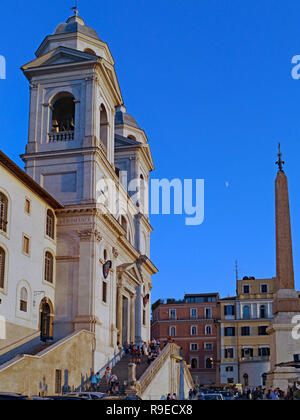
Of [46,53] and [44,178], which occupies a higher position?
[46,53]

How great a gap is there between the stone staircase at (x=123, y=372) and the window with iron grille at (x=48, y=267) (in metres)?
6.63

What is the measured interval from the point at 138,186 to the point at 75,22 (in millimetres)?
15095

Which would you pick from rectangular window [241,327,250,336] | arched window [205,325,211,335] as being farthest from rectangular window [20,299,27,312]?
arched window [205,325,211,335]

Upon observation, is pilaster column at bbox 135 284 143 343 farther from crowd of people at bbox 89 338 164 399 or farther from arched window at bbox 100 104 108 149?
arched window at bbox 100 104 108 149

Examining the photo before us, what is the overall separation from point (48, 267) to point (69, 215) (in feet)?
11.9

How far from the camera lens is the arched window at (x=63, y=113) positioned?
42.6 metres

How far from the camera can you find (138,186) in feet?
176

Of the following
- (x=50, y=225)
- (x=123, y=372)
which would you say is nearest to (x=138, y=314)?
(x=123, y=372)

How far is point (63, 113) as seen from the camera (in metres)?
44.8

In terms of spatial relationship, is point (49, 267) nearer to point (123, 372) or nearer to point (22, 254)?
point (22, 254)

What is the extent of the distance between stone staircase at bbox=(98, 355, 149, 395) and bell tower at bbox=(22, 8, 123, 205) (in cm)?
1059
